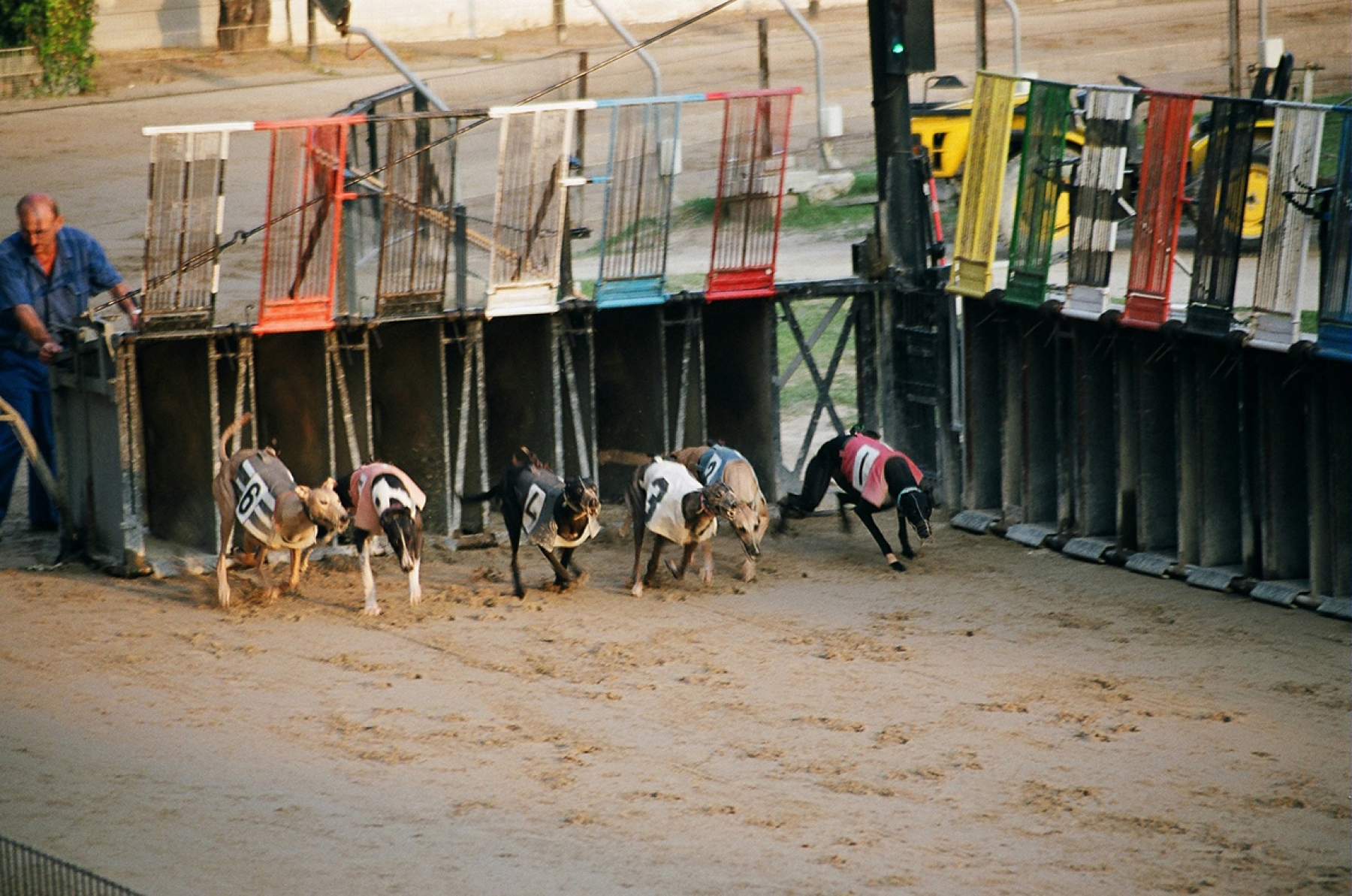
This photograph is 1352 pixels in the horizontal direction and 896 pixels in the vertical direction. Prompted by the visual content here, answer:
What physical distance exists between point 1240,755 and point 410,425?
5807mm

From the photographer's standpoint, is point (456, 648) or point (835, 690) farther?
point (456, 648)

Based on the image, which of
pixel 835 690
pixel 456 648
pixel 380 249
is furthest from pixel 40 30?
pixel 835 690

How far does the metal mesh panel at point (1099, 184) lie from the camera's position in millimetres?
10188

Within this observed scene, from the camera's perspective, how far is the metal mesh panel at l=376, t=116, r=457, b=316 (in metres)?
10.7

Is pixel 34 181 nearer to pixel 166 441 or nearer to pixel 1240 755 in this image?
pixel 166 441

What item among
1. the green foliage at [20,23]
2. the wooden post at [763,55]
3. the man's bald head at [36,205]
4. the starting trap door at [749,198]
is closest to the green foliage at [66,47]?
the green foliage at [20,23]

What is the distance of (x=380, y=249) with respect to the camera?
10734mm

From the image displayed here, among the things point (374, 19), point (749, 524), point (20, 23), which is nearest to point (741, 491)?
point (749, 524)

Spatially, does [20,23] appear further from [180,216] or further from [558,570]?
[558,570]

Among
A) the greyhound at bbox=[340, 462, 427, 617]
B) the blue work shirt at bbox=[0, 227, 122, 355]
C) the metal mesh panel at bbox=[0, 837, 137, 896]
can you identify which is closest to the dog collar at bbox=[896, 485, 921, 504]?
the greyhound at bbox=[340, 462, 427, 617]

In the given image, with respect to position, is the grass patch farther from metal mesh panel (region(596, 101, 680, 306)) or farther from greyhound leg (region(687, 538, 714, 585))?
greyhound leg (region(687, 538, 714, 585))

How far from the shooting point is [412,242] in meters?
10.8

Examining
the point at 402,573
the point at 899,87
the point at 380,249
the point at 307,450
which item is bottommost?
the point at 402,573

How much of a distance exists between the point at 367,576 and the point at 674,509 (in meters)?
1.82
